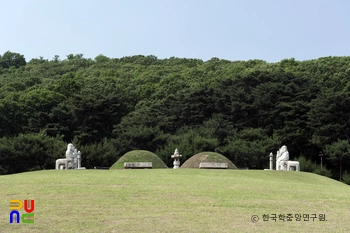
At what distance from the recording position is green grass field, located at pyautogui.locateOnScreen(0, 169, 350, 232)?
16234 mm

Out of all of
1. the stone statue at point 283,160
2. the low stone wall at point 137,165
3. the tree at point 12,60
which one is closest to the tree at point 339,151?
the stone statue at point 283,160

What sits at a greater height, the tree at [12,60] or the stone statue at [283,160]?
the tree at [12,60]

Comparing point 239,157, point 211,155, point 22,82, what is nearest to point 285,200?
point 211,155

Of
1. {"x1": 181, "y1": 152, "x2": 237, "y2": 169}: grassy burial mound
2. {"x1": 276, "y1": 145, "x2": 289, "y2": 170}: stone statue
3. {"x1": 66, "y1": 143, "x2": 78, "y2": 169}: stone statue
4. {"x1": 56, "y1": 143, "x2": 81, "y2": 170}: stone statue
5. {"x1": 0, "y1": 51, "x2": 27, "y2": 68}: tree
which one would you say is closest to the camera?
{"x1": 56, "y1": 143, "x2": 81, "y2": 170}: stone statue

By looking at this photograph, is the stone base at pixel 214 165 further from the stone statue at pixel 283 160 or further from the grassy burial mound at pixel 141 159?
the stone statue at pixel 283 160

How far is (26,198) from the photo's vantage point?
65.4 ft

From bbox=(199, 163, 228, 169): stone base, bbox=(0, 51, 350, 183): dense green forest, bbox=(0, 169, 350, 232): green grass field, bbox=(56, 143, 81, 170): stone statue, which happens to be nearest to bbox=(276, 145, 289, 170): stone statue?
bbox=(199, 163, 228, 169): stone base

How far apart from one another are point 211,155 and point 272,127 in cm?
2711

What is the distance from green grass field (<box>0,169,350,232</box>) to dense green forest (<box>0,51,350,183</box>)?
2612 centimetres

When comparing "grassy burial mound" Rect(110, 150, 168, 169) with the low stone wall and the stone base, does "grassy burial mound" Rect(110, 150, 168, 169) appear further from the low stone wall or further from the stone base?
the stone base

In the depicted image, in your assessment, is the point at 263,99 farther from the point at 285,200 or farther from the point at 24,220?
the point at 24,220

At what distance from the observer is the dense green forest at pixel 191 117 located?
5178cm

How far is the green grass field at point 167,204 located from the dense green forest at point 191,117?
85.7ft

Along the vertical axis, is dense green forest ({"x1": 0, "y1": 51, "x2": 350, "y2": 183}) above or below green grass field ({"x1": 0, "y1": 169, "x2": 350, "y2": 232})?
above
